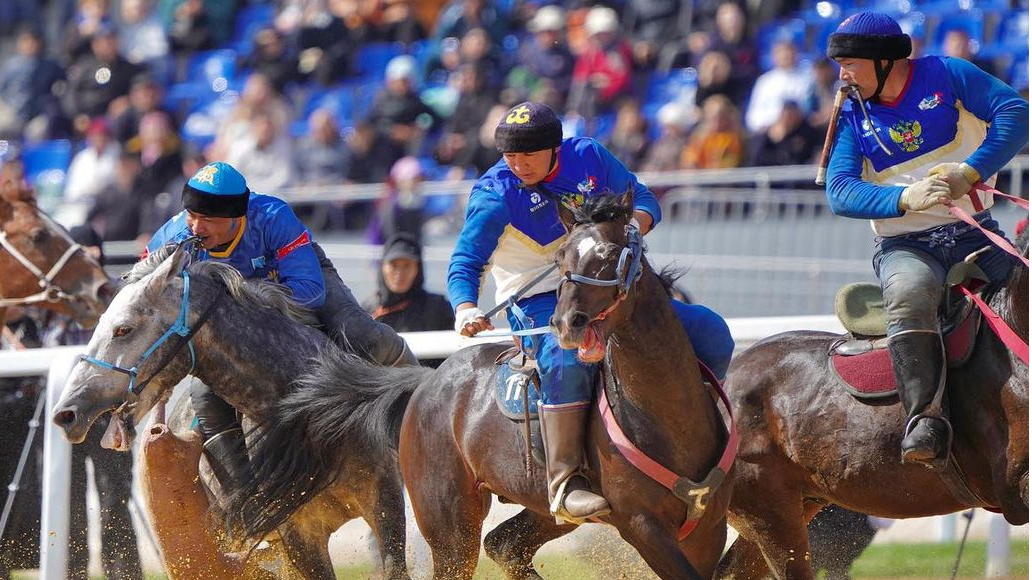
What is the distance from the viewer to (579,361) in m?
5.47

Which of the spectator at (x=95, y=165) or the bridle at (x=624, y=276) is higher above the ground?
the bridle at (x=624, y=276)

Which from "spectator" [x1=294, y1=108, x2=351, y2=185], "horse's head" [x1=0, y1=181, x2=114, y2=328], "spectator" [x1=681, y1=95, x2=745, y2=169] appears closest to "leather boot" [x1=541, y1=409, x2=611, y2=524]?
"horse's head" [x1=0, y1=181, x2=114, y2=328]

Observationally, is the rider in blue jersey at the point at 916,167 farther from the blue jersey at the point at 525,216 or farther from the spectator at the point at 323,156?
the spectator at the point at 323,156

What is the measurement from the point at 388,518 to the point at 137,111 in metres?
11.1

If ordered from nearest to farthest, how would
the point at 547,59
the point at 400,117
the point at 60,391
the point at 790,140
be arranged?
the point at 60,391
the point at 790,140
the point at 547,59
the point at 400,117

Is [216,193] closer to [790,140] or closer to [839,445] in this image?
[839,445]

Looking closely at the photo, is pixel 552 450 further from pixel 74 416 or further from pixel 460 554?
pixel 74 416

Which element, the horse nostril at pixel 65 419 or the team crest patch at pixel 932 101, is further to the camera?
the horse nostril at pixel 65 419

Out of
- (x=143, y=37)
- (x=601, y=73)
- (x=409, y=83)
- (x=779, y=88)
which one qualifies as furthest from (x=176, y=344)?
(x=143, y=37)

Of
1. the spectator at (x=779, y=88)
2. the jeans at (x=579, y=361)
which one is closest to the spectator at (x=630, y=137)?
the spectator at (x=779, y=88)

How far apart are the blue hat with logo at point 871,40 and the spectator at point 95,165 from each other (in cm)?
1090

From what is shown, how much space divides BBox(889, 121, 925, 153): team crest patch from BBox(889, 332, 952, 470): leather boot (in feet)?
2.46

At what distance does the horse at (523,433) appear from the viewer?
5.12 metres

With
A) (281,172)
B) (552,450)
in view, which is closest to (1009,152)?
(552,450)
